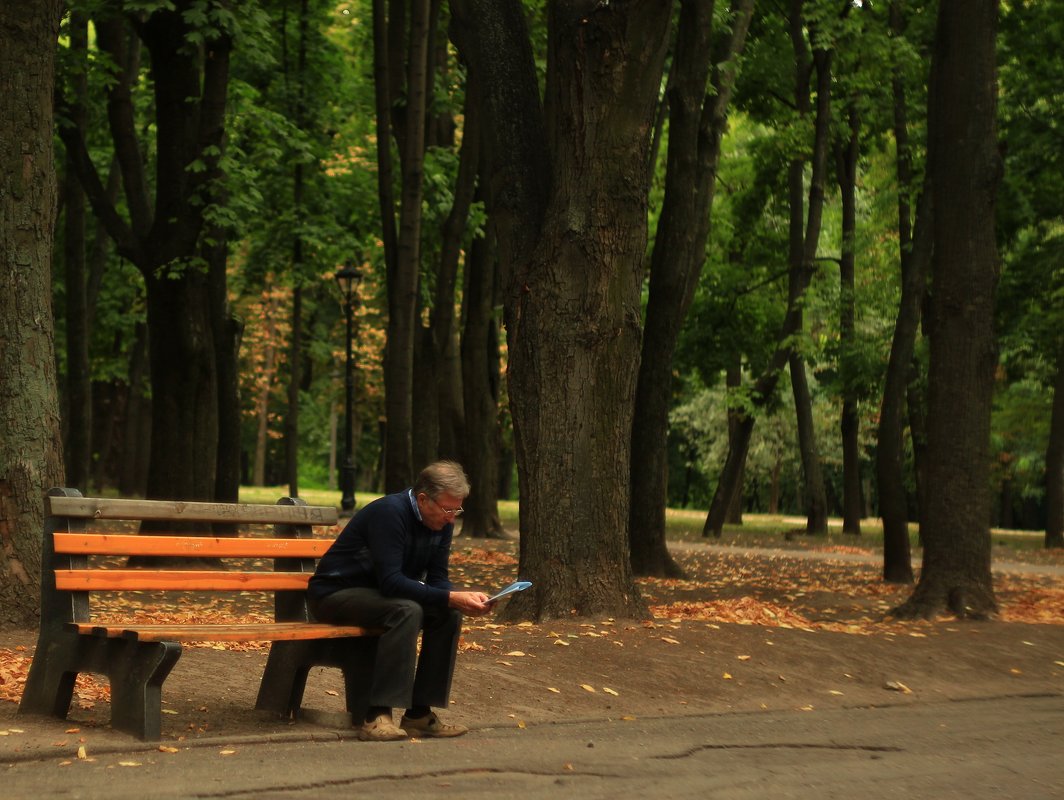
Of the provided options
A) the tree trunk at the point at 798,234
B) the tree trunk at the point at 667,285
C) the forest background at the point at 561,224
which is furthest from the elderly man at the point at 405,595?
the tree trunk at the point at 798,234

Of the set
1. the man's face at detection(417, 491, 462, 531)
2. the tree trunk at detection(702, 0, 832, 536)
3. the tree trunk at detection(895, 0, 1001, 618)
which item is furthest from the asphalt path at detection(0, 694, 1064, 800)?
the tree trunk at detection(702, 0, 832, 536)

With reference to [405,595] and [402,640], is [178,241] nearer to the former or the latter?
[405,595]

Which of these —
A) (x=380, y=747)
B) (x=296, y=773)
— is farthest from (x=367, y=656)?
(x=296, y=773)

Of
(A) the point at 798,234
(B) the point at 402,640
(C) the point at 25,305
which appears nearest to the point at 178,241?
(C) the point at 25,305

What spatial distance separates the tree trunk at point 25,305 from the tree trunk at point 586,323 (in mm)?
3515

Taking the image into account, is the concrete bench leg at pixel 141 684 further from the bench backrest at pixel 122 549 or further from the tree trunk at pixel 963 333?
the tree trunk at pixel 963 333

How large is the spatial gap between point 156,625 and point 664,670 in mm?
3723

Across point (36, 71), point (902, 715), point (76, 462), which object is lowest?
point (902, 715)

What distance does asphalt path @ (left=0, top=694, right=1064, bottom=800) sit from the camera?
597cm

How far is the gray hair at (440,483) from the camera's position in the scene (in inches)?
278

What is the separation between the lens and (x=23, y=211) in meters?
9.84

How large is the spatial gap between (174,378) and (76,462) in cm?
1052

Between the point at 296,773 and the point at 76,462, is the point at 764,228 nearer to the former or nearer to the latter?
the point at 76,462

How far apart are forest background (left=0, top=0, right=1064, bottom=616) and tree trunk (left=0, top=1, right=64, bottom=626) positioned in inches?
2.1
